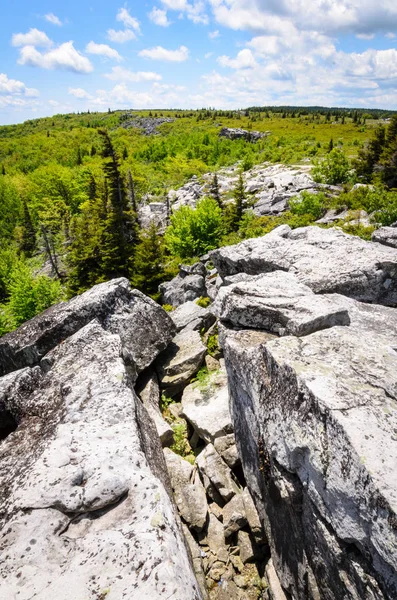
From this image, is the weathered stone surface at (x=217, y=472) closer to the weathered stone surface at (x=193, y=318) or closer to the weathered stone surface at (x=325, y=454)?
the weathered stone surface at (x=325, y=454)

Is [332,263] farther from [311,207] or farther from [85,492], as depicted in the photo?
[311,207]

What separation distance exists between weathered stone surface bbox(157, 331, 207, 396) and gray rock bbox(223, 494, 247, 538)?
5340 mm

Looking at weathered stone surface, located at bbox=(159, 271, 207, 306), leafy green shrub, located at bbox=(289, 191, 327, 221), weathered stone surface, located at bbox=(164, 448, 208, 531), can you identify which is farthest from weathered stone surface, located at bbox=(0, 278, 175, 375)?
leafy green shrub, located at bbox=(289, 191, 327, 221)

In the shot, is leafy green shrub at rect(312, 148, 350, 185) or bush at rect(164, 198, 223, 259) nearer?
bush at rect(164, 198, 223, 259)

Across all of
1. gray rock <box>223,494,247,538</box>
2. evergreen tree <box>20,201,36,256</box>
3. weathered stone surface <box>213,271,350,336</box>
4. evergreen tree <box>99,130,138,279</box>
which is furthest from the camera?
evergreen tree <box>20,201,36,256</box>

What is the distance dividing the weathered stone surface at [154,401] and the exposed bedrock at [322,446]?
2.66 meters

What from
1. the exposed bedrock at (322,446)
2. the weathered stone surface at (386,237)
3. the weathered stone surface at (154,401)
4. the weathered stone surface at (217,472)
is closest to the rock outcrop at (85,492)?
the weathered stone surface at (217,472)

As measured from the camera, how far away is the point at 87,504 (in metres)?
6.02

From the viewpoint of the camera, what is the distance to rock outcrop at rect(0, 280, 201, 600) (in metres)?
5.11

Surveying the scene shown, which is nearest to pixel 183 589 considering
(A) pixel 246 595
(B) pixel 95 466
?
(B) pixel 95 466

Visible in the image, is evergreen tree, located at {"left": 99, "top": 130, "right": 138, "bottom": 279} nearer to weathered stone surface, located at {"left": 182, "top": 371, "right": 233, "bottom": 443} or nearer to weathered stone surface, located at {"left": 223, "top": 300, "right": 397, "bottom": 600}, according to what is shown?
weathered stone surface, located at {"left": 182, "top": 371, "right": 233, "bottom": 443}

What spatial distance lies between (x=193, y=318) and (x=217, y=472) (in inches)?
348

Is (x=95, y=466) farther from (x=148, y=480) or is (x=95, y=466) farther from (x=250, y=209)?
(x=250, y=209)

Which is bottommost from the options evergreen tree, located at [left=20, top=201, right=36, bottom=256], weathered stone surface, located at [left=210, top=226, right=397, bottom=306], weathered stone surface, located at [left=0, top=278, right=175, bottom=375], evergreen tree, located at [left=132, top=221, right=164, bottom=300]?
evergreen tree, located at [left=20, top=201, right=36, bottom=256]
